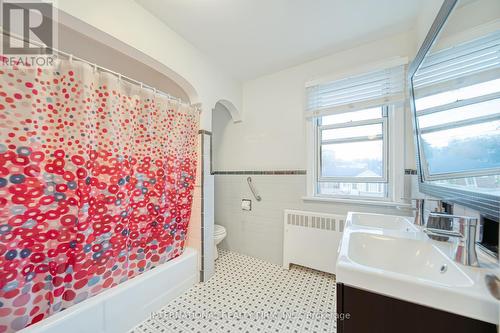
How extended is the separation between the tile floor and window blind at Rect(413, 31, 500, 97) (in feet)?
5.24

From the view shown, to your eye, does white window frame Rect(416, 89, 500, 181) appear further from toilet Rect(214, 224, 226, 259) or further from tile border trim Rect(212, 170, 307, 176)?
toilet Rect(214, 224, 226, 259)

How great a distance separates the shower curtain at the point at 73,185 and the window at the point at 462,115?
1.81m

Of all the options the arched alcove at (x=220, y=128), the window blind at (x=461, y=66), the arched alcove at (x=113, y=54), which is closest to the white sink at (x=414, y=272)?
the window blind at (x=461, y=66)

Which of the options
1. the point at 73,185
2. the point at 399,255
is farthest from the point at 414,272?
the point at 73,185

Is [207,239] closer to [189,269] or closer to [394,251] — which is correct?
[189,269]

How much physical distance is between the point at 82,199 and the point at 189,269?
42.0 inches

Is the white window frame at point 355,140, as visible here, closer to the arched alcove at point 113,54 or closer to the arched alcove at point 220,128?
the arched alcove at point 220,128

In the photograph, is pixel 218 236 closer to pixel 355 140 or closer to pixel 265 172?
Result: pixel 265 172

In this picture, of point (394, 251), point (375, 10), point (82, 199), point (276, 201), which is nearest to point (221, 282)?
point (276, 201)

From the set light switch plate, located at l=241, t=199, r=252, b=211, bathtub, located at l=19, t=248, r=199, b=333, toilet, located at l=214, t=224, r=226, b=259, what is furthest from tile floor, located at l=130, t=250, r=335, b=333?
light switch plate, located at l=241, t=199, r=252, b=211

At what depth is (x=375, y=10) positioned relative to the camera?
54.7 inches

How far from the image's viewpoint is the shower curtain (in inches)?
36.3

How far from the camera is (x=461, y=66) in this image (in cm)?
82

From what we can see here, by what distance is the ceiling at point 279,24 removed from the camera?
1.34 metres
